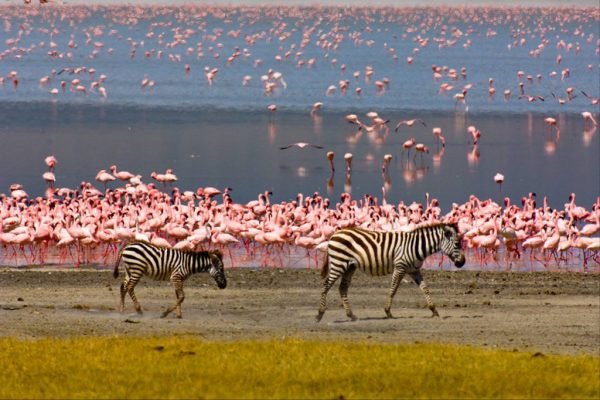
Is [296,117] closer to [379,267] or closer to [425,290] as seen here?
[379,267]

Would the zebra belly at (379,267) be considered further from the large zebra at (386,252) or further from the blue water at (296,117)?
the blue water at (296,117)

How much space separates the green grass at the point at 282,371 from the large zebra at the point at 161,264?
4666 millimetres

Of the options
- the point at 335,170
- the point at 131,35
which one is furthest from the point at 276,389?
the point at 131,35

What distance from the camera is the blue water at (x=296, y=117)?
3703 cm

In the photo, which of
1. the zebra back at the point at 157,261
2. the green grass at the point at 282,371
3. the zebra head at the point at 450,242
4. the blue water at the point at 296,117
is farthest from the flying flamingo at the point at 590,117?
the green grass at the point at 282,371

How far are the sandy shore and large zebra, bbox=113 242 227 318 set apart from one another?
0.42 metres

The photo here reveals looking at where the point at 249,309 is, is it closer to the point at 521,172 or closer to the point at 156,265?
the point at 156,265

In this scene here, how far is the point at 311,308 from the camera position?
62.9 ft

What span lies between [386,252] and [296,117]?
33.4 meters

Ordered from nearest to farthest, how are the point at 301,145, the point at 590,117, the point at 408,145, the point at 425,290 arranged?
1. the point at 425,290
2. the point at 408,145
3. the point at 301,145
4. the point at 590,117

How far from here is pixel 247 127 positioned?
1876 inches

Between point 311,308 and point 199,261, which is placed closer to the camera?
point 199,261

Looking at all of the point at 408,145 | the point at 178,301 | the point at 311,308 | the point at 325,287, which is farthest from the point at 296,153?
the point at 178,301

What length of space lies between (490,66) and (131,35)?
122 feet
